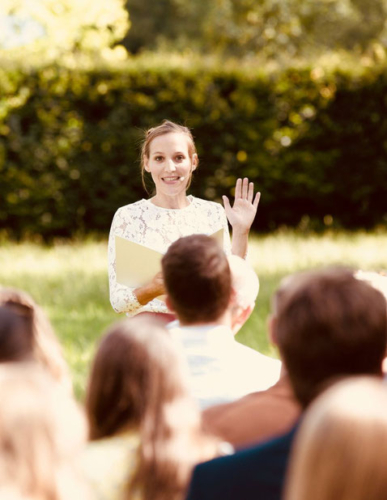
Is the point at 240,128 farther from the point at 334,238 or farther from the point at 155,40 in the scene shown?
the point at 155,40

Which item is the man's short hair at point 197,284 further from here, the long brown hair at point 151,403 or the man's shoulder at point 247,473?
the man's shoulder at point 247,473

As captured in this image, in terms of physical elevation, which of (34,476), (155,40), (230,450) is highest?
(155,40)

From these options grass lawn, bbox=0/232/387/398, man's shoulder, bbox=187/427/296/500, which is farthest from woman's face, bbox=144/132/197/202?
man's shoulder, bbox=187/427/296/500

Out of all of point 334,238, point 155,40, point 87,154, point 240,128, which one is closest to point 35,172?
point 87,154

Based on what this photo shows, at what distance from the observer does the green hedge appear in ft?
39.6

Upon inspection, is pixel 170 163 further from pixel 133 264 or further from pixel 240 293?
pixel 240 293

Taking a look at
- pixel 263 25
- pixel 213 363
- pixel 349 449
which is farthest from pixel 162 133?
pixel 263 25

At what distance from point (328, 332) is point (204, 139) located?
10900mm

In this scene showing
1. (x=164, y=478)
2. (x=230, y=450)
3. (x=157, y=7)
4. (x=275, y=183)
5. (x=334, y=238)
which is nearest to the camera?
(x=164, y=478)

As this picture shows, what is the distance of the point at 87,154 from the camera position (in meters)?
12.3

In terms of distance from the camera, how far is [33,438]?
1489 mm

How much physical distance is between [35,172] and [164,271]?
9880 millimetres

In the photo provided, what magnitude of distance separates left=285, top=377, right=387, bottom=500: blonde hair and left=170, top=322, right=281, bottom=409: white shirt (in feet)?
4.39

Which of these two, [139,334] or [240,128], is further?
[240,128]
